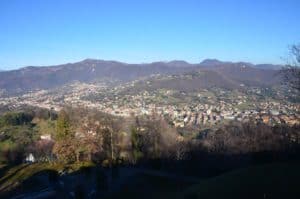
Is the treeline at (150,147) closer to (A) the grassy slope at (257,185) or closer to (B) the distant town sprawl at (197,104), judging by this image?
(A) the grassy slope at (257,185)

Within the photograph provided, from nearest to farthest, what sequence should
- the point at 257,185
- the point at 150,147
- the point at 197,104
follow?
the point at 257,185 < the point at 150,147 < the point at 197,104

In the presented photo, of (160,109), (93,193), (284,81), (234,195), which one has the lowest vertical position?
(160,109)

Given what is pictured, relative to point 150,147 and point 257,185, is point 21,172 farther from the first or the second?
point 257,185

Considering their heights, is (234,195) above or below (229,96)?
above

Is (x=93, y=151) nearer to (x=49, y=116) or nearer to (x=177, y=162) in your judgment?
(x=177, y=162)

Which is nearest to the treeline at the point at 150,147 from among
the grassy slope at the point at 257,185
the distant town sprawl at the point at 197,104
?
the grassy slope at the point at 257,185

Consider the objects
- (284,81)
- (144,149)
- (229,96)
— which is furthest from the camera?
(229,96)

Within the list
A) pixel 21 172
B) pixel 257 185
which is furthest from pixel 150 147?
pixel 257 185

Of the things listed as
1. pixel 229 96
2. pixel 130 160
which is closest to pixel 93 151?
pixel 130 160
